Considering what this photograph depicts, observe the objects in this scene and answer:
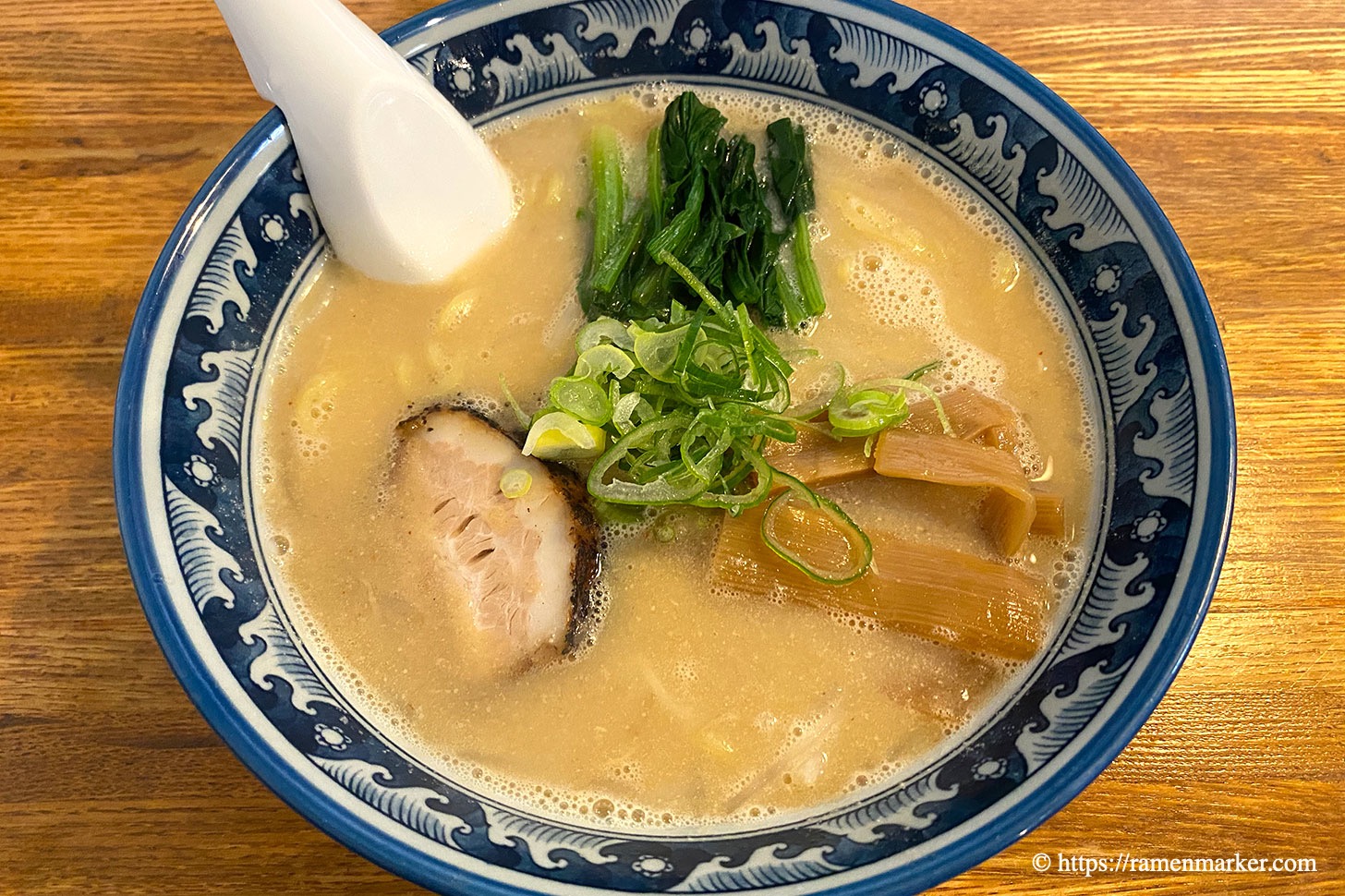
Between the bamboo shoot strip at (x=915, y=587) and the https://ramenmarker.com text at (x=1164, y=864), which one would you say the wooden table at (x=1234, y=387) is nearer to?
the https://ramenmarker.com text at (x=1164, y=864)

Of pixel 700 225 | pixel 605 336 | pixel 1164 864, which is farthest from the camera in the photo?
pixel 700 225

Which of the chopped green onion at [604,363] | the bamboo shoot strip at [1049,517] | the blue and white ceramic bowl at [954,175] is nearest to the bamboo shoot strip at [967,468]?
the bamboo shoot strip at [1049,517]

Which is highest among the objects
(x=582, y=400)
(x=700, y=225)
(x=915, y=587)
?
(x=700, y=225)

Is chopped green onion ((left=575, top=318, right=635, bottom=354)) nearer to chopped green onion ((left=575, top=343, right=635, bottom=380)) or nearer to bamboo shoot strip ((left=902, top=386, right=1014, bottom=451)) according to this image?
chopped green onion ((left=575, top=343, right=635, bottom=380))

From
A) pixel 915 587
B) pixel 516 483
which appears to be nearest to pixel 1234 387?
pixel 915 587

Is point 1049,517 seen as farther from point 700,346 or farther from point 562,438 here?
point 562,438

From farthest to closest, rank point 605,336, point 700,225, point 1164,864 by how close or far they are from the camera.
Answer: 1. point 700,225
2. point 605,336
3. point 1164,864

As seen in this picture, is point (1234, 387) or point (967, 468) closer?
point (967, 468)
